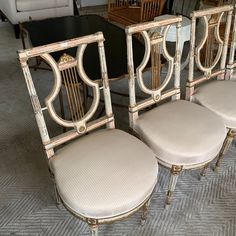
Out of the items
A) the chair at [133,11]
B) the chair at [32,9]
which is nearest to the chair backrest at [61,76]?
the chair at [133,11]

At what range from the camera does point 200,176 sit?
1588mm

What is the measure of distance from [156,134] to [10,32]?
3.29 metres

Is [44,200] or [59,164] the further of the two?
[44,200]

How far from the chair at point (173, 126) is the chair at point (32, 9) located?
274 centimetres

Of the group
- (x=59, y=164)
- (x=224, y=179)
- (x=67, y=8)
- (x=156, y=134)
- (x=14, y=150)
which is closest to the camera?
(x=59, y=164)

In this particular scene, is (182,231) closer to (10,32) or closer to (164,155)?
(164,155)

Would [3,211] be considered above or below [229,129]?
below

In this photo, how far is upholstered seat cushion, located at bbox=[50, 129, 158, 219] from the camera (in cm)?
97

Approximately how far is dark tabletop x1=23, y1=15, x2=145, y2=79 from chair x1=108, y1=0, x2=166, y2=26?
2.31 feet

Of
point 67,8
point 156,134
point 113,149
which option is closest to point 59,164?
point 113,149

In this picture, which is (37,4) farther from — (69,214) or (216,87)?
(69,214)

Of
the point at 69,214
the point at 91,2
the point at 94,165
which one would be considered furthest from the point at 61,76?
the point at 91,2

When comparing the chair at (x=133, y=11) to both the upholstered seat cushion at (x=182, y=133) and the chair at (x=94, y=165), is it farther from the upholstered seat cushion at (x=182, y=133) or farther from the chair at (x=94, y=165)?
the chair at (x=94, y=165)

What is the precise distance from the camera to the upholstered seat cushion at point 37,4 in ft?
11.4
